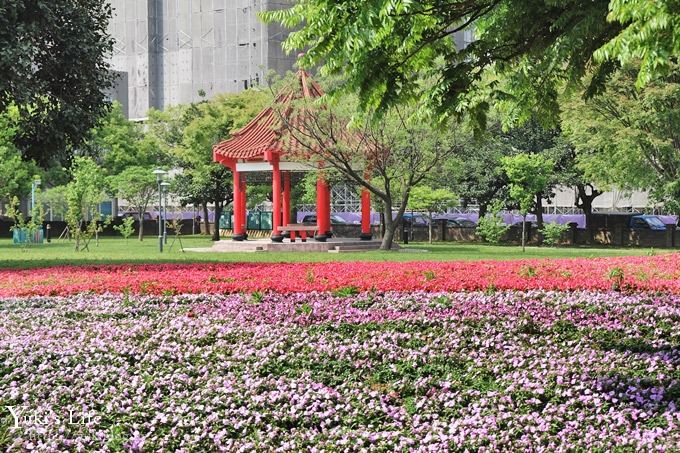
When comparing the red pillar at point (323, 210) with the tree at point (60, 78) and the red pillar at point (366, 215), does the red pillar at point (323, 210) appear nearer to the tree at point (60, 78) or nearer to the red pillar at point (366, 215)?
the red pillar at point (366, 215)

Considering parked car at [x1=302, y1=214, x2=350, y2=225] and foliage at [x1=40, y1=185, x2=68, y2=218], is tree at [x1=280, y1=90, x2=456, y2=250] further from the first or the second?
foliage at [x1=40, y1=185, x2=68, y2=218]

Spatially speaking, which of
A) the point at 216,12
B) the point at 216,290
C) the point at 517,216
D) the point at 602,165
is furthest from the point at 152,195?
the point at 216,290

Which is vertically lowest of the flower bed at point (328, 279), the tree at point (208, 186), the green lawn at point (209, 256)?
the green lawn at point (209, 256)

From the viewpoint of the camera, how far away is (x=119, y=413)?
18.7 feet

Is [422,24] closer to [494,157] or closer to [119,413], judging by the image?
[119,413]

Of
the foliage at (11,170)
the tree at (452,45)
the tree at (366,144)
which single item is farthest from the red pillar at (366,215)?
the tree at (452,45)

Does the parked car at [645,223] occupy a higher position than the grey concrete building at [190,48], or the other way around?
the grey concrete building at [190,48]

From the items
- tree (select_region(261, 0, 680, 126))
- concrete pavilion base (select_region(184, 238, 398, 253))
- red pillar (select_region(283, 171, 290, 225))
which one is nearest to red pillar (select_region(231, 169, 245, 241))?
concrete pavilion base (select_region(184, 238, 398, 253))

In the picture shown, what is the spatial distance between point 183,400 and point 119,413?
440 mm

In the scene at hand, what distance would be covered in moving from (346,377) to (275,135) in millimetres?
23372

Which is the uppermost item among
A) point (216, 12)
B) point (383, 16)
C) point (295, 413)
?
A: point (216, 12)

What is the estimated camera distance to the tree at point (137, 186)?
143 feet

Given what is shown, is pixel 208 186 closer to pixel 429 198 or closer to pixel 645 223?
pixel 429 198

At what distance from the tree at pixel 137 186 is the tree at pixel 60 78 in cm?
2438
